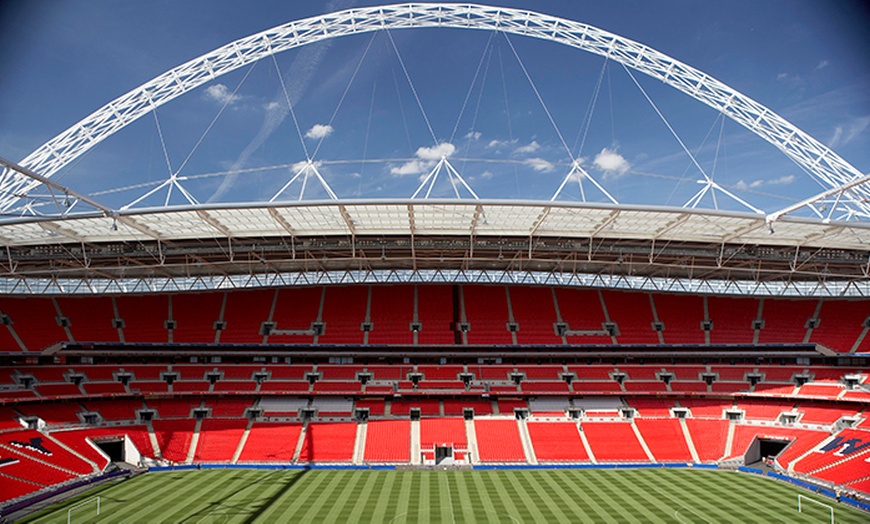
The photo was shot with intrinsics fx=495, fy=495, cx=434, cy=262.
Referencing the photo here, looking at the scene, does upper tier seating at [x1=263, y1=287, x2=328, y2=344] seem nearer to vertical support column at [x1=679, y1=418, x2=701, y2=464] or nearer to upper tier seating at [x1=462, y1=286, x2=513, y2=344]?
upper tier seating at [x1=462, y1=286, x2=513, y2=344]

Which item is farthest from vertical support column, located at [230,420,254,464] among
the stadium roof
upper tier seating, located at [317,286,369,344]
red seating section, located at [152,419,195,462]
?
the stadium roof

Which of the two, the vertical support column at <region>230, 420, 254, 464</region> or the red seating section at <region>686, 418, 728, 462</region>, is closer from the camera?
the vertical support column at <region>230, 420, 254, 464</region>

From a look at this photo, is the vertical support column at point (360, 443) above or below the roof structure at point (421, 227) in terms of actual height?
below

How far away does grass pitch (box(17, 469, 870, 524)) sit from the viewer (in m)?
22.9

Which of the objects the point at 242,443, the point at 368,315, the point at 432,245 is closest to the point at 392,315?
the point at 368,315

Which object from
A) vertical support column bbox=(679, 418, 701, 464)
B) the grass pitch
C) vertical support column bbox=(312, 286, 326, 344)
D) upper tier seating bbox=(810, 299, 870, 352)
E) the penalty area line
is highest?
vertical support column bbox=(312, 286, 326, 344)

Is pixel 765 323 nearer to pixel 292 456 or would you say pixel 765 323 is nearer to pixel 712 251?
pixel 712 251

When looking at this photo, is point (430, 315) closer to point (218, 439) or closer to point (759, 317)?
point (218, 439)

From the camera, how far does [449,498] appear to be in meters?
25.8

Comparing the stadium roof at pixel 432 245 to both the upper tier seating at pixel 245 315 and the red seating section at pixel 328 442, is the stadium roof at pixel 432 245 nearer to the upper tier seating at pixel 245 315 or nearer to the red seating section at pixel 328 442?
the upper tier seating at pixel 245 315

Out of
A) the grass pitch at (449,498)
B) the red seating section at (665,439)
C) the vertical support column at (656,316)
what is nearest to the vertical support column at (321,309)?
the grass pitch at (449,498)

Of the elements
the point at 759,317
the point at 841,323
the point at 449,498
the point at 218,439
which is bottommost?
the point at 449,498

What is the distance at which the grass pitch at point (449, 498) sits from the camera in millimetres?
22906

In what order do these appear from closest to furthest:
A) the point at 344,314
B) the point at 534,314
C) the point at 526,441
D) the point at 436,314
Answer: the point at 526,441 → the point at 344,314 → the point at 436,314 → the point at 534,314
